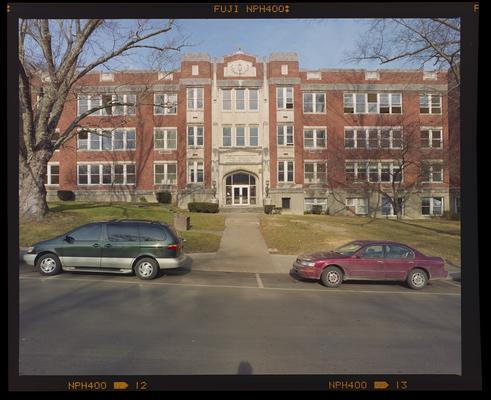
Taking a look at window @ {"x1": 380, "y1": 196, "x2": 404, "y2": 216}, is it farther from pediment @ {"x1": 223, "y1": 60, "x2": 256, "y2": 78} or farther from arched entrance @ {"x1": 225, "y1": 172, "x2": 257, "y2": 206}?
arched entrance @ {"x1": 225, "y1": 172, "x2": 257, "y2": 206}

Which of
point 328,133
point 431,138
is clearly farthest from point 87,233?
point 328,133

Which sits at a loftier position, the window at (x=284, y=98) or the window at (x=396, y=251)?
the window at (x=284, y=98)

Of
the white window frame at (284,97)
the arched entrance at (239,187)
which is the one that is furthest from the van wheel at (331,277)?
the arched entrance at (239,187)

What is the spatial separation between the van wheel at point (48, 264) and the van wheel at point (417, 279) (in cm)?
578

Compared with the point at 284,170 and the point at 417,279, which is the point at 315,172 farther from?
the point at 417,279

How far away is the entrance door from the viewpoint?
19875 millimetres

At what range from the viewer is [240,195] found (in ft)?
68.5

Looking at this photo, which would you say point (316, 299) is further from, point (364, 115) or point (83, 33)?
point (83, 33)

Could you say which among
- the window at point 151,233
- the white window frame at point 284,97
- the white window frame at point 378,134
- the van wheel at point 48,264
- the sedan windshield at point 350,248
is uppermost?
the white window frame at point 284,97

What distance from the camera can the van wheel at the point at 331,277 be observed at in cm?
566

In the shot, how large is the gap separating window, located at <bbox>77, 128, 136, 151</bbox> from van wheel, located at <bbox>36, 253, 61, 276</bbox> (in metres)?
2.35

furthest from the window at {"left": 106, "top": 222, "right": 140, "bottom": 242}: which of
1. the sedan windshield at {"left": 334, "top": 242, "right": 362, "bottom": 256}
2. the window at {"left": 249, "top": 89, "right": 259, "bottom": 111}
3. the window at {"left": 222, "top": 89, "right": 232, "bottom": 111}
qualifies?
the window at {"left": 249, "top": 89, "right": 259, "bottom": 111}

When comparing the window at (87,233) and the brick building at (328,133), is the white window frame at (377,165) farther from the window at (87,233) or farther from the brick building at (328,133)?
the window at (87,233)

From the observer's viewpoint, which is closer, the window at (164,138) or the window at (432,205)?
the window at (432,205)
